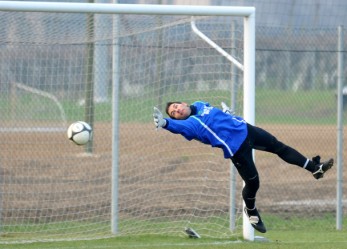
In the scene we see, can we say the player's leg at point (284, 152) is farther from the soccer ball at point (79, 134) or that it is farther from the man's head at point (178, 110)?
the soccer ball at point (79, 134)

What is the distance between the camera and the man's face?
36.4ft

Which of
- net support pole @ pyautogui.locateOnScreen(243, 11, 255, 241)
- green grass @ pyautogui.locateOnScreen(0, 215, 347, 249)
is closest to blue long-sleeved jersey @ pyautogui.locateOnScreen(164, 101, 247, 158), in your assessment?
net support pole @ pyautogui.locateOnScreen(243, 11, 255, 241)

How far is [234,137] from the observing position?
1120 centimetres

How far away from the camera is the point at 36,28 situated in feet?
42.4

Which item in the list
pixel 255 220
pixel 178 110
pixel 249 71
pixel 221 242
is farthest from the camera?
pixel 249 71

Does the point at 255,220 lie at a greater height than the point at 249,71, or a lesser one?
lesser

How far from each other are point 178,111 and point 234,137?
73 centimetres

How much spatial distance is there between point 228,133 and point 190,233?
1986 mm

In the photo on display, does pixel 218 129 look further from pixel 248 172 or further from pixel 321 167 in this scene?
pixel 321 167

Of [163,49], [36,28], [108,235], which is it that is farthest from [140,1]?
[108,235]

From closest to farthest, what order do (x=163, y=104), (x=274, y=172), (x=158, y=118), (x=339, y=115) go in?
(x=158, y=118)
(x=163, y=104)
(x=339, y=115)
(x=274, y=172)

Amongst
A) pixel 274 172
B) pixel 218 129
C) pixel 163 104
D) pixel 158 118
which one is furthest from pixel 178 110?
pixel 274 172

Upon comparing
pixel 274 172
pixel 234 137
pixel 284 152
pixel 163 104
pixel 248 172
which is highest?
pixel 163 104

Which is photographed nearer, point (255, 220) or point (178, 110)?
point (178, 110)
